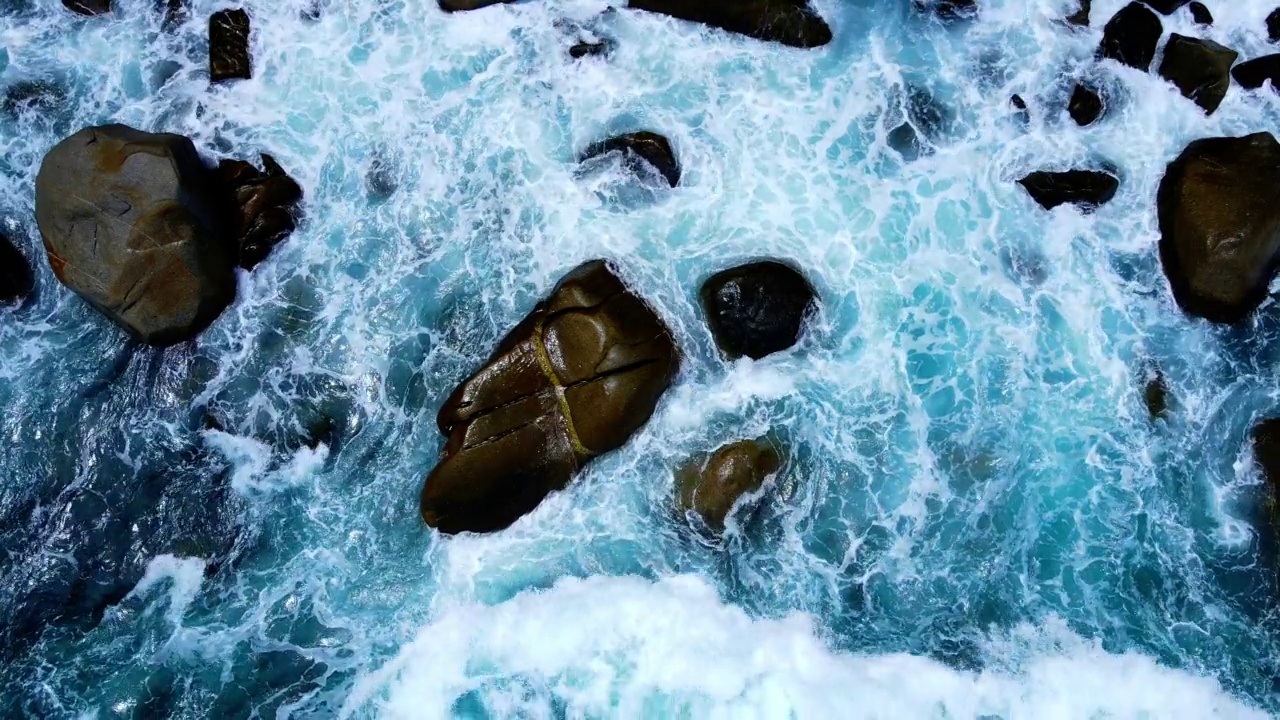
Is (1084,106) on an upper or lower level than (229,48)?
upper

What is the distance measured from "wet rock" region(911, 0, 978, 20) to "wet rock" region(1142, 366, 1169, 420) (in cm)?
588

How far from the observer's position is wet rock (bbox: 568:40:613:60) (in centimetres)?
1248

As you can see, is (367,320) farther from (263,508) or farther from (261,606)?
(261,606)

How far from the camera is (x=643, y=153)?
39.2 feet

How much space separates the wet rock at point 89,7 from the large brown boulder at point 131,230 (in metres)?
3.01

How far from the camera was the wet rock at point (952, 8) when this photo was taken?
41.7ft

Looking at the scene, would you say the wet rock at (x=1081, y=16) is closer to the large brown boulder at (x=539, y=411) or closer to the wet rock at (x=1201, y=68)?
the wet rock at (x=1201, y=68)

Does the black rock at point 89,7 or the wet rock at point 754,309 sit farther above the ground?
the black rock at point 89,7

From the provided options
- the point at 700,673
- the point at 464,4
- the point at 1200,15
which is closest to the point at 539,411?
the point at 700,673

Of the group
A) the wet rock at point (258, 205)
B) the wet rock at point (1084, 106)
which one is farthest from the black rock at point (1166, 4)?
the wet rock at point (258, 205)

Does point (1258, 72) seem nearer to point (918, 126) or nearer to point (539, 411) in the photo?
point (918, 126)

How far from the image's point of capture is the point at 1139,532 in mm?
10727

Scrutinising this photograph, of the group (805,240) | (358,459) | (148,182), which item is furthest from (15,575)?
(805,240)

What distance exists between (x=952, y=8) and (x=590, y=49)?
5.44 metres
